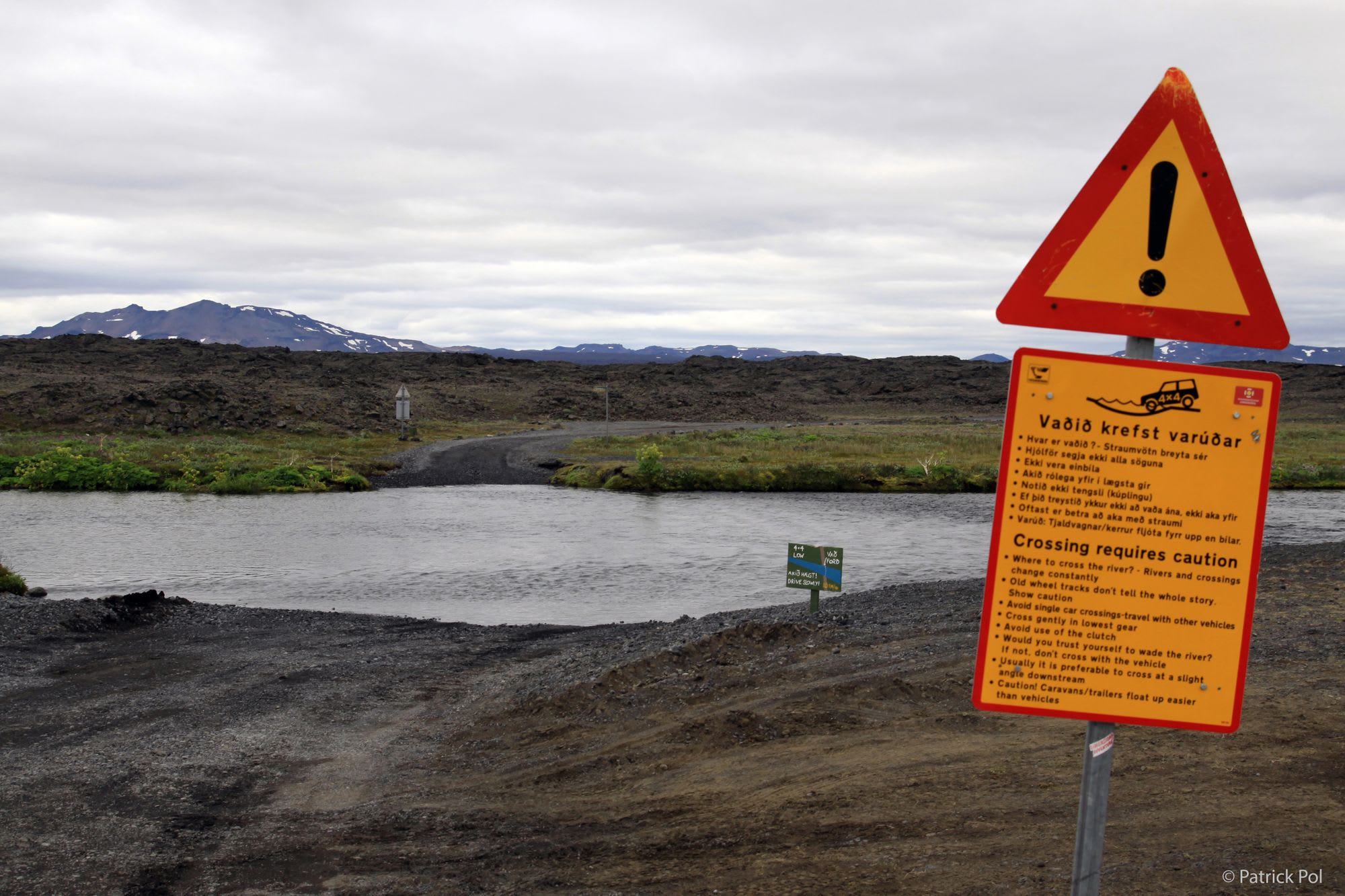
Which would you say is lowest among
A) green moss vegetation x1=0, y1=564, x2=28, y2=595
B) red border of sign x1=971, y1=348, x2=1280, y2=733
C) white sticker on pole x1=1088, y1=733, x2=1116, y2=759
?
green moss vegetation x1=0, y1=564, x2=28, y2=595

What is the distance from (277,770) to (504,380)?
341ft

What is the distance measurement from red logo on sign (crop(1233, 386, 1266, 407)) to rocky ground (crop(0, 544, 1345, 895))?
2.84m

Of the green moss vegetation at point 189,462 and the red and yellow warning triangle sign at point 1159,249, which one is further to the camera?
the green moss vegetation at point 189,462

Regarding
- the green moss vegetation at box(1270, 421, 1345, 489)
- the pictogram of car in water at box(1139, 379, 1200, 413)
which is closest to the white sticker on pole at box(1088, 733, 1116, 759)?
the pictogram of car in water at box(1139, 379, 1200, 413)

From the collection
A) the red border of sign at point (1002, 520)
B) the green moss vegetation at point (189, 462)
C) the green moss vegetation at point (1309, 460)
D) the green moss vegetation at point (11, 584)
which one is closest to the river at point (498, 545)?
the green moss vegetation at point (11, 584)

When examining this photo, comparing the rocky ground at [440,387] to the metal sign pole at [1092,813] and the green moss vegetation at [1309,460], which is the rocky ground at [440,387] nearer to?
the green moss vegetation at [1309,460]

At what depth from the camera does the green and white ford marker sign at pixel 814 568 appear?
1226cm

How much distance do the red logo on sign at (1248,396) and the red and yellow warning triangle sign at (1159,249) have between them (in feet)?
0.69

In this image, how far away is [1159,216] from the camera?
292cm

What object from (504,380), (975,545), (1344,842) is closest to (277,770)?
(1344,842)

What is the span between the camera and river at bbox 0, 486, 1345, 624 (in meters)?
18.1

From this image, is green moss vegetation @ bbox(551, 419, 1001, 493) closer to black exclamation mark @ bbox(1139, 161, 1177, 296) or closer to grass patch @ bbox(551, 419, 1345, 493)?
grass patch @ bbox(551, 419, 1345, 493)

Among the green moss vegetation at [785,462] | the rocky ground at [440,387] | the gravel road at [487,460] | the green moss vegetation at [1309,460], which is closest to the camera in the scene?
the green moss vegetation at [785,462]

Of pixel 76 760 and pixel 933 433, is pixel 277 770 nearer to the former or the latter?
pixel 76 760
